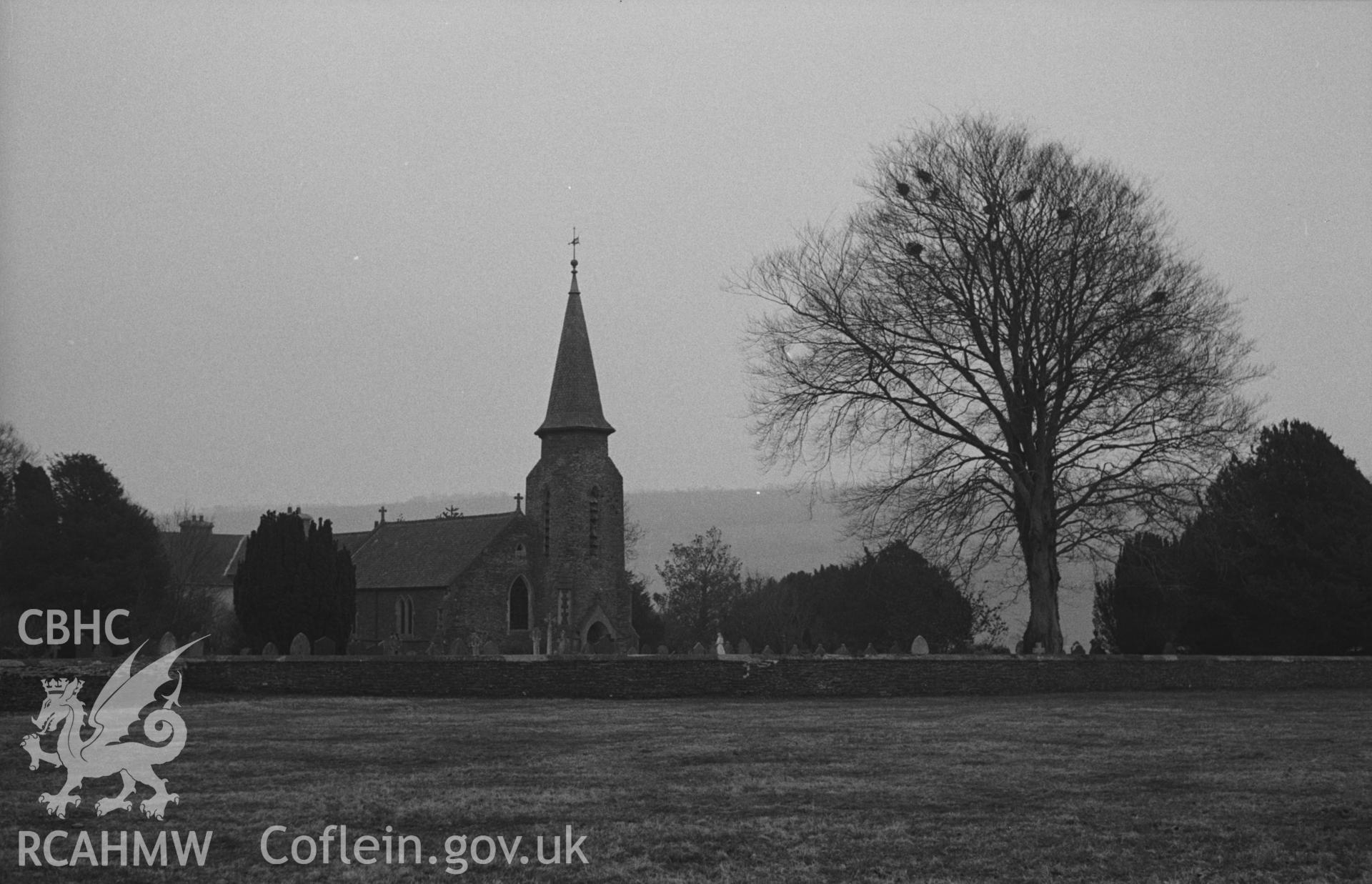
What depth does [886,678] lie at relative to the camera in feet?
83.2

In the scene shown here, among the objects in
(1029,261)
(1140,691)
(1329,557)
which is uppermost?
(1029,261)

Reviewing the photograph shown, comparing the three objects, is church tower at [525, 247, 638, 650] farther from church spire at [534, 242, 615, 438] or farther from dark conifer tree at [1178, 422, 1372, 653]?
dark conifer tree at [1178, 422, 1372, 653]

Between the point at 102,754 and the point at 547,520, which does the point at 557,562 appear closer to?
the point at 547,520

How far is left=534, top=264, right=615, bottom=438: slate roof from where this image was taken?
52031 mm

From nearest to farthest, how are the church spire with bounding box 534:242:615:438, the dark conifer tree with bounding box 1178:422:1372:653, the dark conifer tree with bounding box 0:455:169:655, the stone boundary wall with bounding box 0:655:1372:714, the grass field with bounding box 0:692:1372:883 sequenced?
1. the grass field with bounding box 0:692:1372:883
2. the stone boundary wall with bounding box 0:655:1372:714
3. the dark conifer tree with bounding box 1178:422:1372:653
4. the dark conifer tree with bounding box 0:455:169:655
5. the church spire with bounding box 534:242:615:438

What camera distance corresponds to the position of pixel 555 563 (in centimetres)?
5259

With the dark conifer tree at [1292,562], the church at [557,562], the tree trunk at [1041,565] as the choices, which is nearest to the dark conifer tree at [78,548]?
the church at [557,562]

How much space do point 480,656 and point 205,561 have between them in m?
56.1

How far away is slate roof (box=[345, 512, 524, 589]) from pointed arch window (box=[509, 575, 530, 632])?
91.8 inches

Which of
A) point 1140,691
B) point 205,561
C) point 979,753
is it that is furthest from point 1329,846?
point 205,561

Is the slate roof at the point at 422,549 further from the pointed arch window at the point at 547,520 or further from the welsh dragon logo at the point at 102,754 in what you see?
the welsh dragon logo at the point at 102,754

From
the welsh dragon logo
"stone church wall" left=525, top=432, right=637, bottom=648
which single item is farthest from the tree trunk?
"stone church wall" left=525, top=432, right=637, bottom=648

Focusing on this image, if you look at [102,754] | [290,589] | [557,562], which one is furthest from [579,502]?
[102,754]

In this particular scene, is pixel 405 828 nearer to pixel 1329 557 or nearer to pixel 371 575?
pixel 1329 557
